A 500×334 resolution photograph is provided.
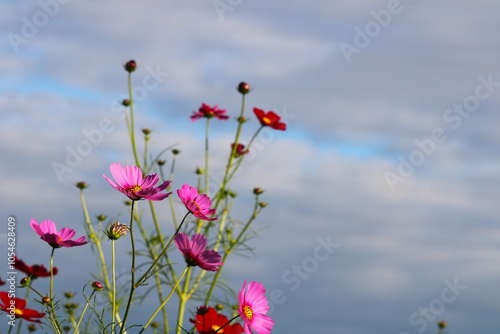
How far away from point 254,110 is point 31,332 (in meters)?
1.34

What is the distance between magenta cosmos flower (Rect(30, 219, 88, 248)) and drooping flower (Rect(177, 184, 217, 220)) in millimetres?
263

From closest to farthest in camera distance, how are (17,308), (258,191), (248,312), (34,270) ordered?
(248,312) → (17,308) → (34,270) → (258,191)

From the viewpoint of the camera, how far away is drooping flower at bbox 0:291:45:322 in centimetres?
164

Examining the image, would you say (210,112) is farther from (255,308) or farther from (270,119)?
(255,308)

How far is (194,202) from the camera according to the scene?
4.58 feet

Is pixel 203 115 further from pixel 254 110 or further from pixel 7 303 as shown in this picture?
pixel 7 303

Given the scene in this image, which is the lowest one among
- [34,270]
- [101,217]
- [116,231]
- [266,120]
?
[116,231]

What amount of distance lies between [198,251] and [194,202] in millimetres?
96

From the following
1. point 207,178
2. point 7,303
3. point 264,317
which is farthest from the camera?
point 207,178

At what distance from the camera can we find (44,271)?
234 cm

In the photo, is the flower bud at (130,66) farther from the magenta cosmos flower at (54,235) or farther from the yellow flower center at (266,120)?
the magenta cosmos flower at (54,235)

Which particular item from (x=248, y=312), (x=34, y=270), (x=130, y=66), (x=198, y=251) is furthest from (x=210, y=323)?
(x=130, y=66)

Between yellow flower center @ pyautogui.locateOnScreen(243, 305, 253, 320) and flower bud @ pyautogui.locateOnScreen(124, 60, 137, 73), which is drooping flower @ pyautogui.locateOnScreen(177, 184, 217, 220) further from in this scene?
flower bud @ pyautogui.locateOnScreen(124, 60, 137, 73)

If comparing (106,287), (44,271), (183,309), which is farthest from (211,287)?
(44,271)
